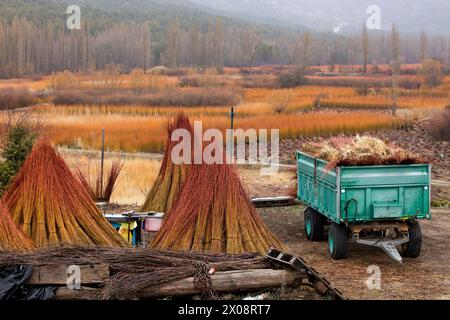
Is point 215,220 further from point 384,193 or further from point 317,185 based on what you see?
point 317,185

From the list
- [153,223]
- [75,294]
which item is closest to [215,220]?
[153,223]

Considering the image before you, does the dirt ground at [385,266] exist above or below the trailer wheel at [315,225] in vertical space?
below

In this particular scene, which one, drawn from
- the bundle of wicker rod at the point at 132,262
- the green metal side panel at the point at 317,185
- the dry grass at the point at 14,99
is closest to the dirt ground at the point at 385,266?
the green metal side panel at the point at 317,185

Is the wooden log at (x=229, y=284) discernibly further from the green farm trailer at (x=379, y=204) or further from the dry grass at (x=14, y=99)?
the dry grass at (x=14, y=99)

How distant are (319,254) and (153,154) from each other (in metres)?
12.6

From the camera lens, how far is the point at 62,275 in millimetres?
7602

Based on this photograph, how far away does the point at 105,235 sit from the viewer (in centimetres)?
925

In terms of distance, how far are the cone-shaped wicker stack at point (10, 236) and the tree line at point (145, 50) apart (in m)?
42.8

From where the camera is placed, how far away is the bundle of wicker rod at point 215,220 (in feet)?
29.0

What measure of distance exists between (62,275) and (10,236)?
1.14 metres

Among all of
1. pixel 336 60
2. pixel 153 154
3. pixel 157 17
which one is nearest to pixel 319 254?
pixel 153 154

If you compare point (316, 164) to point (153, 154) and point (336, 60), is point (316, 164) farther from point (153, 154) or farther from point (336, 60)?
point (336, 60)

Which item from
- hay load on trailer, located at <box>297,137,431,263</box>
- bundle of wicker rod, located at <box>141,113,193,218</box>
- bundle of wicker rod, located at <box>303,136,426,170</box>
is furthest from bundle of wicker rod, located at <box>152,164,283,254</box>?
bundle of wicker rod, located at <box>141,113,193,218</box>

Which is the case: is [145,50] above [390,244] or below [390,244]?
above
